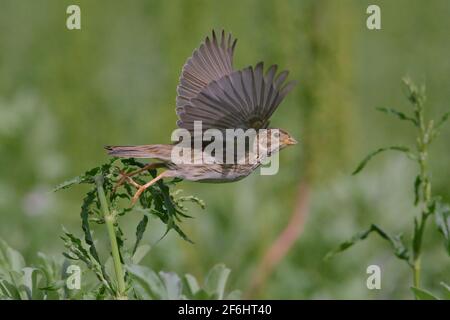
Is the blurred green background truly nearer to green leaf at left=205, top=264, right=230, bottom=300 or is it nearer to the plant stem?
green leaf at left=205, top=264, right=230, bottom=300

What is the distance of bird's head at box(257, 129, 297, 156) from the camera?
2.61m

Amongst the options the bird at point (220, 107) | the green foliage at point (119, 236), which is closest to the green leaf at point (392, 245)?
the bird at point (220, 107)

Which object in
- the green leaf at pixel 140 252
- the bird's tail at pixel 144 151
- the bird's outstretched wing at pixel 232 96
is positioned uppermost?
the bird's outstretched wing at pixel 232 96

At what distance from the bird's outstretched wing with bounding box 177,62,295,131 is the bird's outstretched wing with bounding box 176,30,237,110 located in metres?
0.08

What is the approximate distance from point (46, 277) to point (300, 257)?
245 cm

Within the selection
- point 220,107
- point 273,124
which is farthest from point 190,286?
point 273,124

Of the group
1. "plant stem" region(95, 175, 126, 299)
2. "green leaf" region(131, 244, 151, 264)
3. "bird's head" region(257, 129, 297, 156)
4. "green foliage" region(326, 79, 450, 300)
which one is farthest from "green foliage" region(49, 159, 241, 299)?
"bird's head" region(257, 129, 297, 156)

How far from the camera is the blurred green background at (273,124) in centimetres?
402

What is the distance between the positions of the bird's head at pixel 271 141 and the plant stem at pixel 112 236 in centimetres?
72

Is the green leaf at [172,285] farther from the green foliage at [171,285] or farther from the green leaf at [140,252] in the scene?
the green leaf at [140,252]
